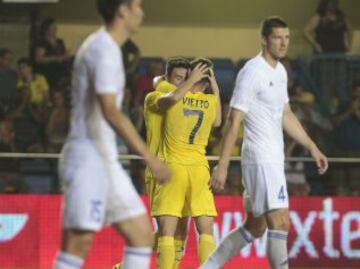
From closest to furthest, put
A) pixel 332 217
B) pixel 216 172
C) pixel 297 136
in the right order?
pixel 216 172 → pixel 297 136 → pixel 332 217

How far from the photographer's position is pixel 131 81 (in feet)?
50.7

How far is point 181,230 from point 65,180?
359 cm

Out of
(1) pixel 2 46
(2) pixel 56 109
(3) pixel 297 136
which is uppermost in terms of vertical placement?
(1) pixel 2 46

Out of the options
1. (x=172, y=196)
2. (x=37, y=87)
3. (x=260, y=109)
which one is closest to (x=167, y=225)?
(x=172, y=196)

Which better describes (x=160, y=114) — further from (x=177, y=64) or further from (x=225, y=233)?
(x=225, y=233)

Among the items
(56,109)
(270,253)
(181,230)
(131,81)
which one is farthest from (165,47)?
(270,253)

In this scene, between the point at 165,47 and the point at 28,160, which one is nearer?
the point at 28,160

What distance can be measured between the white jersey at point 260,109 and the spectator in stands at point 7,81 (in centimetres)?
687

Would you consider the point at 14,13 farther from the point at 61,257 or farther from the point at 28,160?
the point at 61,257

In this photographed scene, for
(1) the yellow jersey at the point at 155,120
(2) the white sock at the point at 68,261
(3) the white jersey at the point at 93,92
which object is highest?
(1) the yellow jersey at the point at 155,120

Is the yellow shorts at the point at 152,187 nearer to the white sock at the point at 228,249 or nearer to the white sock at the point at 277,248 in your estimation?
the white sock at the point at 228,249

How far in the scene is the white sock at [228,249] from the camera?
870 centimetres

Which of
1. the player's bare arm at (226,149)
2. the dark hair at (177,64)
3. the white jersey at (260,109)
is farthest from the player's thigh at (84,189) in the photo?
the dark hair at (177,64)

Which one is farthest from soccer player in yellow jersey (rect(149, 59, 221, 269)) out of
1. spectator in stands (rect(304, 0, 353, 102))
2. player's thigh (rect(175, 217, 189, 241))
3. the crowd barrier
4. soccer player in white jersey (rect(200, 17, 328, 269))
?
spectator in stands (rect(304, 0, 353, 102))
